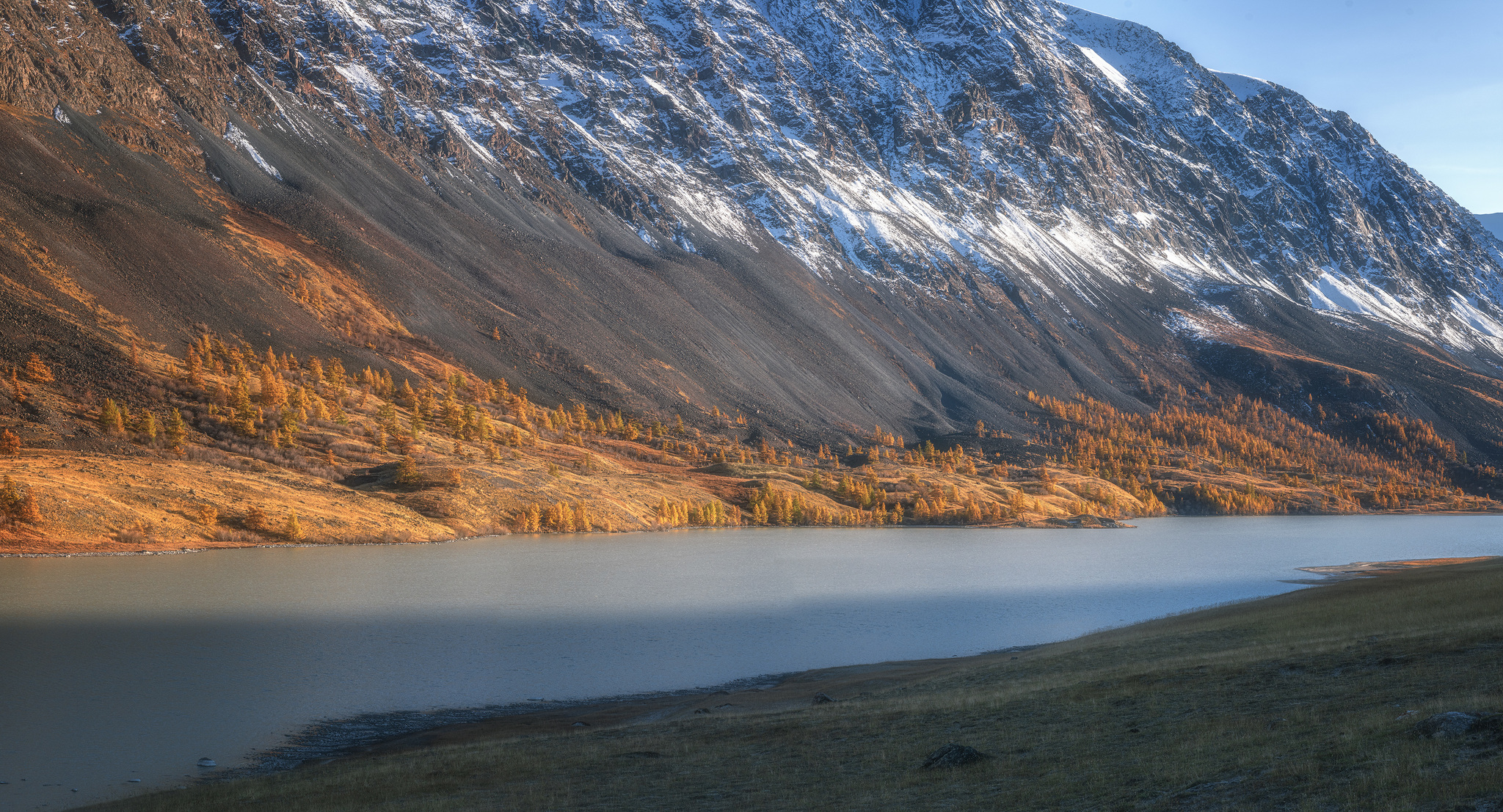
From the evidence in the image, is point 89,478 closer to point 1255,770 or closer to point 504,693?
point 504,693

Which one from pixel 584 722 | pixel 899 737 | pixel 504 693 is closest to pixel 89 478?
pixel 504 693

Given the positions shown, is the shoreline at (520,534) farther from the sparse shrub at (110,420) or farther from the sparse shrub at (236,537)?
the sparse shrub at (110,420)

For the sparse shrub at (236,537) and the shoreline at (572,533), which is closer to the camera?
the shoreline at (572,533)

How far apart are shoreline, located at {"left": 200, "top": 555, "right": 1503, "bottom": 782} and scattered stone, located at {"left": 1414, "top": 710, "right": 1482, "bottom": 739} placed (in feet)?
58.9

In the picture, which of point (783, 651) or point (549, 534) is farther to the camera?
point (549, 534)

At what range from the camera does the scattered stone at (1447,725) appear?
13.3m

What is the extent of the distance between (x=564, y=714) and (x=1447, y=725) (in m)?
25.7

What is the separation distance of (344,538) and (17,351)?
4970cm

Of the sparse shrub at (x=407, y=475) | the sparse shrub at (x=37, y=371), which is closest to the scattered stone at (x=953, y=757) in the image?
the sparse shrub at (x=407, y=475)

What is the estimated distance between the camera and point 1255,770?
13828mm

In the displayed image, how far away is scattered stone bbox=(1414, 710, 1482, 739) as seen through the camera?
13336 mm

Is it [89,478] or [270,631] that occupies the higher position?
[89,478]

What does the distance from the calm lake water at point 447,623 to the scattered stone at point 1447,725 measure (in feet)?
91.9

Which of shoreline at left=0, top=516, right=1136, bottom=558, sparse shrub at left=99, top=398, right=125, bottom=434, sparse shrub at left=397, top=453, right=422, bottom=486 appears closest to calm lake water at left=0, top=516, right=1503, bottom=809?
shoreline at left=0, top=516, right=1136, bottom=558
